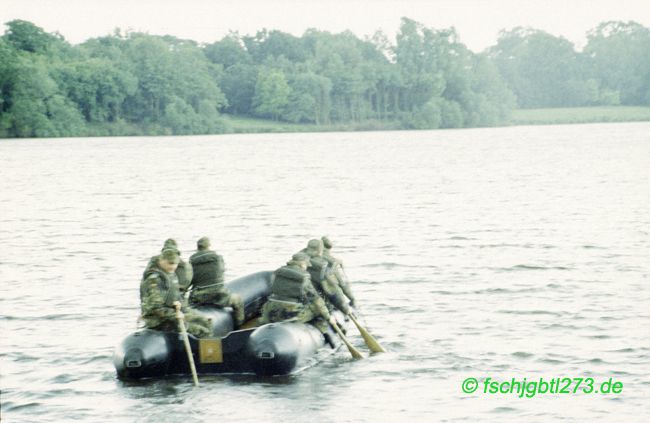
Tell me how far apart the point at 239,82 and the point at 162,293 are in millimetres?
149182

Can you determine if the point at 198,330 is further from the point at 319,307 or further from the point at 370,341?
the point at 370,341

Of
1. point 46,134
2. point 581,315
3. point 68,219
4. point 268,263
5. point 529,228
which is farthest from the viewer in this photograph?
point 46,134

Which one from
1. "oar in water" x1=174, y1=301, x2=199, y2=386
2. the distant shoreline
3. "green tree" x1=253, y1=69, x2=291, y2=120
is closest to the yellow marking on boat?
"oar in water" x1=174, y1=301, x2=199, y2=386

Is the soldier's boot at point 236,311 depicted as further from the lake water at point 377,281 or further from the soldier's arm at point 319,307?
the lake water at point 377,281

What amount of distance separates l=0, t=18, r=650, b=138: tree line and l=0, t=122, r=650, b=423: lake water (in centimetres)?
5101

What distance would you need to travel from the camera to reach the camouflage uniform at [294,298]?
17172 mm

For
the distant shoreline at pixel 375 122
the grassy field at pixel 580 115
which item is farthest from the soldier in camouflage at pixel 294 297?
the grassy field at pixel 580 115

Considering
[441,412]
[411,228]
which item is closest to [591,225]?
[411,228]

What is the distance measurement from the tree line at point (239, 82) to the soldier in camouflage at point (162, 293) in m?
103

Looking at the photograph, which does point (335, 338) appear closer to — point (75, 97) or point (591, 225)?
point (591, 225)

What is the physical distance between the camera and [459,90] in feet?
501

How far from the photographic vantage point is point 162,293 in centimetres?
1574

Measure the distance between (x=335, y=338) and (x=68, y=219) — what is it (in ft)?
94.3

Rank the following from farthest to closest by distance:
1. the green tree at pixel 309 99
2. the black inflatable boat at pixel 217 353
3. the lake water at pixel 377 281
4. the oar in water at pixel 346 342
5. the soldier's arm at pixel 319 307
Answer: the green tree at pixel 309 99 < the oar in water at pixel 346 342 < the soldier's arm at pixel 319 307 < the black inflatable boat at pixel 217 353 < the lake water at pixel 377 281
